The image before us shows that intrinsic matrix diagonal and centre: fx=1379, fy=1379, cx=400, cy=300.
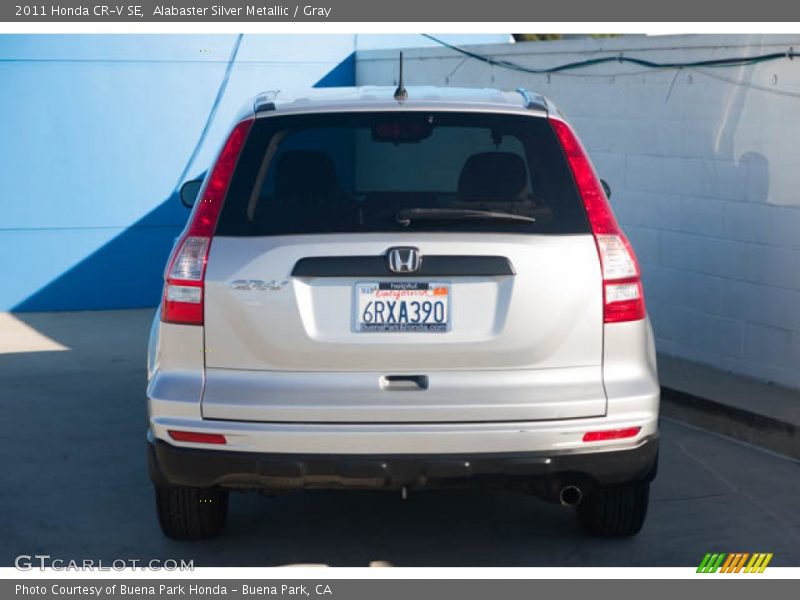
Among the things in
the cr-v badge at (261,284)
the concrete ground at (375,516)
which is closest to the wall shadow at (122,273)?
the concrete ground at (375,516)

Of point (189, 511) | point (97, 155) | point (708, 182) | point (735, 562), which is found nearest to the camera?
point (735, 562)

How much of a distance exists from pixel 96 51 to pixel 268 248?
345 inches

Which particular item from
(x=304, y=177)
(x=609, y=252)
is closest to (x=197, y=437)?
(x=304, y=177)

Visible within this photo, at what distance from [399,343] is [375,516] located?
1.53m

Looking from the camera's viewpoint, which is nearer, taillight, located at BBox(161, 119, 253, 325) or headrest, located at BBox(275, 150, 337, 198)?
taillight, located at BBox(161, 119, 253, 325)

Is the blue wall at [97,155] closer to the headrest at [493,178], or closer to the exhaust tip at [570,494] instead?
the headrest at [493,178]

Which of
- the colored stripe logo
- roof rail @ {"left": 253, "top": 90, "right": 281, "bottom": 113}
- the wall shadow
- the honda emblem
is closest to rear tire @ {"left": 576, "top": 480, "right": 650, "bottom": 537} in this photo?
the colored stripe logo

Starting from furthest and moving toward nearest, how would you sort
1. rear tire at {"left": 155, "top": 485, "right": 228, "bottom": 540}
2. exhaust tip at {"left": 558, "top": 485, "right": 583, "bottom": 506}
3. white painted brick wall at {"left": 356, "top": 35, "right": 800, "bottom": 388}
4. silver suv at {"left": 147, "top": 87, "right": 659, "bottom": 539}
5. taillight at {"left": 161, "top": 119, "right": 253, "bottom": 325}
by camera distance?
white painted brick wall at {"left": 356, "top": 35, "right": 800, "bottom": 388} < rear tire at {"left": 155, "top": 485, "right": 228, "bottom": 540} < exhaust tip at {"left": 558, "top": 485, "right": 583, "bottom": 506} < taillight at {"left": 161, "top": 119, "right": 253, "bottom": 325} < silver suv at {"left": 147, "top": 87, "right": 659, "bottom": 539}

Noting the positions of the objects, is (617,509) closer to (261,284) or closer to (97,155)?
→ (261,284)

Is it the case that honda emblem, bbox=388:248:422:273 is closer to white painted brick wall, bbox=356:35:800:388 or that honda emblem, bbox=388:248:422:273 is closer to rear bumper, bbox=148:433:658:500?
rear bumper, bbox=148:433:658:500

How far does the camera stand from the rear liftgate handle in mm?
4902

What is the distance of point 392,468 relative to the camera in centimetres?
488

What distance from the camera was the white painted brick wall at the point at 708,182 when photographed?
27.4ft

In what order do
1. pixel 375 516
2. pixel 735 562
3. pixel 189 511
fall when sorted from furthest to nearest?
pixel 375 516
pixel 189 511
pixel 735 562
